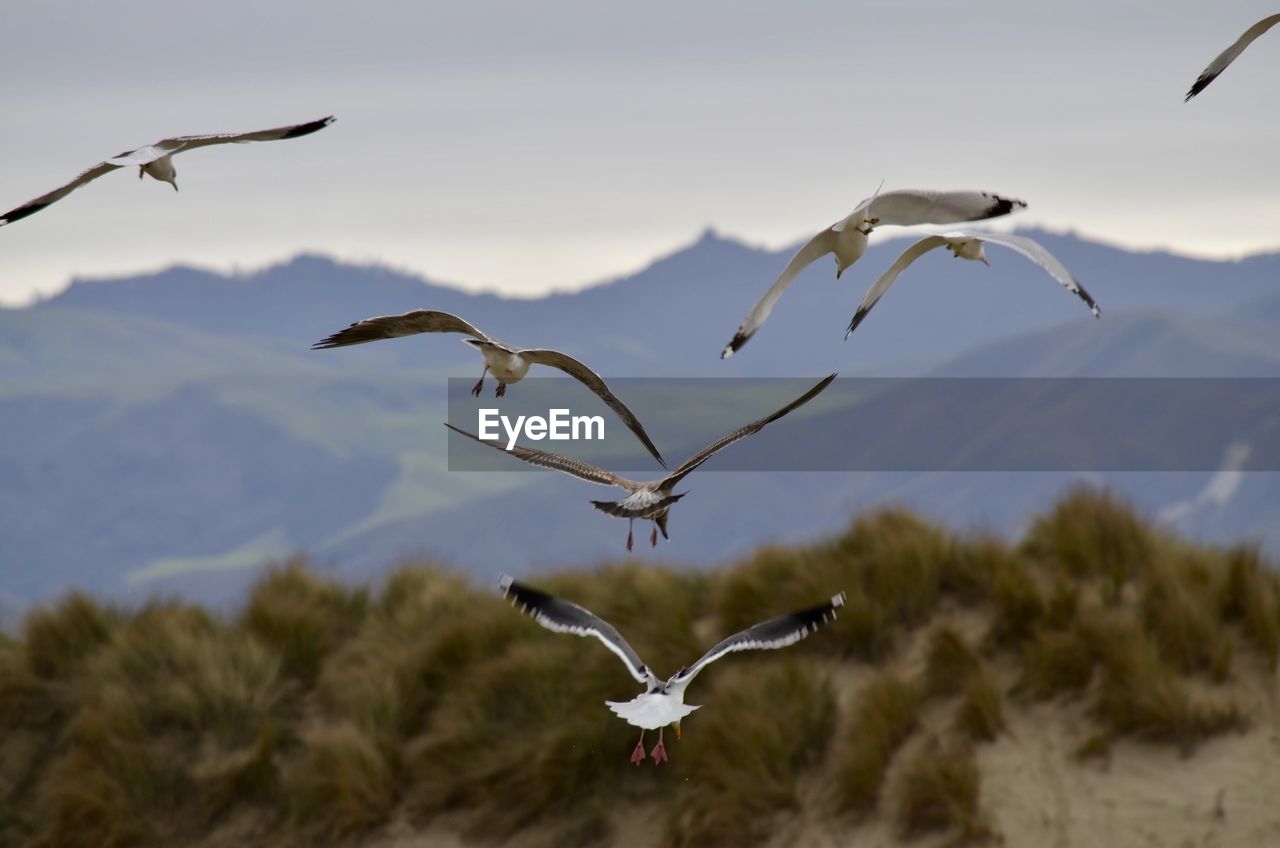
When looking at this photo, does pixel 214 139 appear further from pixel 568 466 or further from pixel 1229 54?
pixel 1229 54

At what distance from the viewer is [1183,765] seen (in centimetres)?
975

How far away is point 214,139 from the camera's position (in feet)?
15.5

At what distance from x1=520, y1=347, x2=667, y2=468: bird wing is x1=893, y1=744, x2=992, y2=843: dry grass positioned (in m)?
5.41

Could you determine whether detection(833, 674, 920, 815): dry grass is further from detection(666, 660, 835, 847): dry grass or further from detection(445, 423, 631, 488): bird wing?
detection(445, 423, 631, 488): bird wing

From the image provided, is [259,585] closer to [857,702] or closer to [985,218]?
[857,702]

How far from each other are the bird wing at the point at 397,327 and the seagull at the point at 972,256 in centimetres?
131

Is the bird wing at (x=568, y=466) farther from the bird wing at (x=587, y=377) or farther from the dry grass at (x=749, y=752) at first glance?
the dry grass at (x=749, y=752)

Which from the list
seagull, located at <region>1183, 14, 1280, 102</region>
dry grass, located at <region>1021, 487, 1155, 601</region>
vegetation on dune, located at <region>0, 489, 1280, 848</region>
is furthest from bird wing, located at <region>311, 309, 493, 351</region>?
dry grass, located at <region>1021, 487, 1155, 601</region>

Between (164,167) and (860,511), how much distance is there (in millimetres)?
7891

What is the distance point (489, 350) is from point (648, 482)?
0.68m

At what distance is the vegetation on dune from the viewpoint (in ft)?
33.4

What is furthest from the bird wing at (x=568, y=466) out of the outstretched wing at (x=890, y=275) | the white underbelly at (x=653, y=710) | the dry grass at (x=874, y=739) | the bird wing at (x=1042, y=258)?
the dry grass at (x=874, y=739)

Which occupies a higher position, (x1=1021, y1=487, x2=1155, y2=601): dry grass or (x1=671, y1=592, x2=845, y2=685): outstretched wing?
(x1=671, y1=592, x2=845, y2=685): outstretched wing

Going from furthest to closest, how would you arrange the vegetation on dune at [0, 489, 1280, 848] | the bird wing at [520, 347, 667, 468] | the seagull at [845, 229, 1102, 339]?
the vegetation on dune at [0, 489, 1280, 848], the bird wing at [520, 347, 667, 468], the seagull at [845, 229, 1102, 339]
